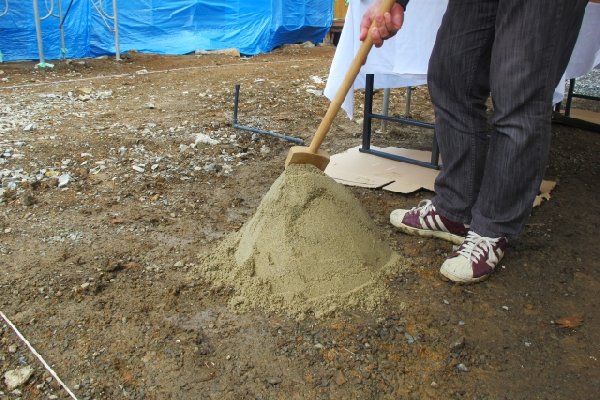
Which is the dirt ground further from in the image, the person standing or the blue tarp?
the blue tarp

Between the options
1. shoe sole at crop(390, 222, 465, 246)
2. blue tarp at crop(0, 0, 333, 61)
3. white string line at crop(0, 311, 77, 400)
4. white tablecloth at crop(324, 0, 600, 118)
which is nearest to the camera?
white string line at crop(0, 311, 77, 400)

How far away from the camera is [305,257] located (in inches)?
61.4

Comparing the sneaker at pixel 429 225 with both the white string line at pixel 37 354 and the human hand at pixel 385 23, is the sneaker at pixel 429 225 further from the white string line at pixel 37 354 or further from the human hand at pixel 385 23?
the white string line at pixel 37 354

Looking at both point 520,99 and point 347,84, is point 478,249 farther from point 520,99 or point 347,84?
point 347,84

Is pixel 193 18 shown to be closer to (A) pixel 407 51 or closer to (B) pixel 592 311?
(A) pixel 407 51

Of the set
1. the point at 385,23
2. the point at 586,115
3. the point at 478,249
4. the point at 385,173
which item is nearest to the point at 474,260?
the point at 478,249

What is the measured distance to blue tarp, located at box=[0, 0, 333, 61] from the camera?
698 cm

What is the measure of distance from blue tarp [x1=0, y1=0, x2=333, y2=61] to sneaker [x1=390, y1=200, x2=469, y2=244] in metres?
6.71

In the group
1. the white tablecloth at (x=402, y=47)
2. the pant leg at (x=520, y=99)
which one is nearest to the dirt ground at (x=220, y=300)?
the pant leg at (x=520, y=99)

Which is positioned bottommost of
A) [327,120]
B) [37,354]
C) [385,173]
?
[37,354]

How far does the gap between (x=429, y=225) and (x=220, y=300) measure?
2.69 feet

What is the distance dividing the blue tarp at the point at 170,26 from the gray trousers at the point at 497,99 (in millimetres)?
6842

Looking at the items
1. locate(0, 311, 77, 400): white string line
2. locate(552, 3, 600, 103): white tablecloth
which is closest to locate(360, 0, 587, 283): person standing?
locate(0, 311, 77, 400): white string line

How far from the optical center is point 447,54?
167 cm
